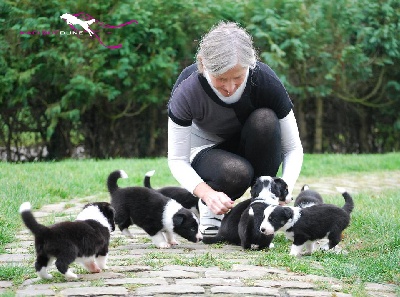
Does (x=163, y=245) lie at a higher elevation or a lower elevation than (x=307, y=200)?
lower

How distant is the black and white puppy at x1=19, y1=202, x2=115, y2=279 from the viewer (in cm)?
437

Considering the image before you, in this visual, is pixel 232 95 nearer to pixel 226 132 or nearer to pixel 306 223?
pixel 226 132

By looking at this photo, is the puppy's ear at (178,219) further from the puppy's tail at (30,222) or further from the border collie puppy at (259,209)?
the puppy's tail at (30,222)

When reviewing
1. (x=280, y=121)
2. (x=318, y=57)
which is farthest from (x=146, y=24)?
(x=280, y=121)

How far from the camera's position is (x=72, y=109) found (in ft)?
42.5

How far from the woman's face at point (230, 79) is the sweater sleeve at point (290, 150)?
73 centimetres

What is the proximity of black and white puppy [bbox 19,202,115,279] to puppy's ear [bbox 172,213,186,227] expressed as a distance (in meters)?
1.05

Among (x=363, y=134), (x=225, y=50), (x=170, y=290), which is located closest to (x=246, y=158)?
(x=225, y=50)

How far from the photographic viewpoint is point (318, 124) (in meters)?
14.7

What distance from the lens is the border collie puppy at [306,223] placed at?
5.41 metres

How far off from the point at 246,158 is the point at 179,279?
6.35 ft

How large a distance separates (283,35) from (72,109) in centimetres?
375

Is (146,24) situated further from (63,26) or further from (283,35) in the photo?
(283,35)

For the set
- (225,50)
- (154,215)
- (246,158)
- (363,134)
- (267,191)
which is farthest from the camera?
(363,134)
